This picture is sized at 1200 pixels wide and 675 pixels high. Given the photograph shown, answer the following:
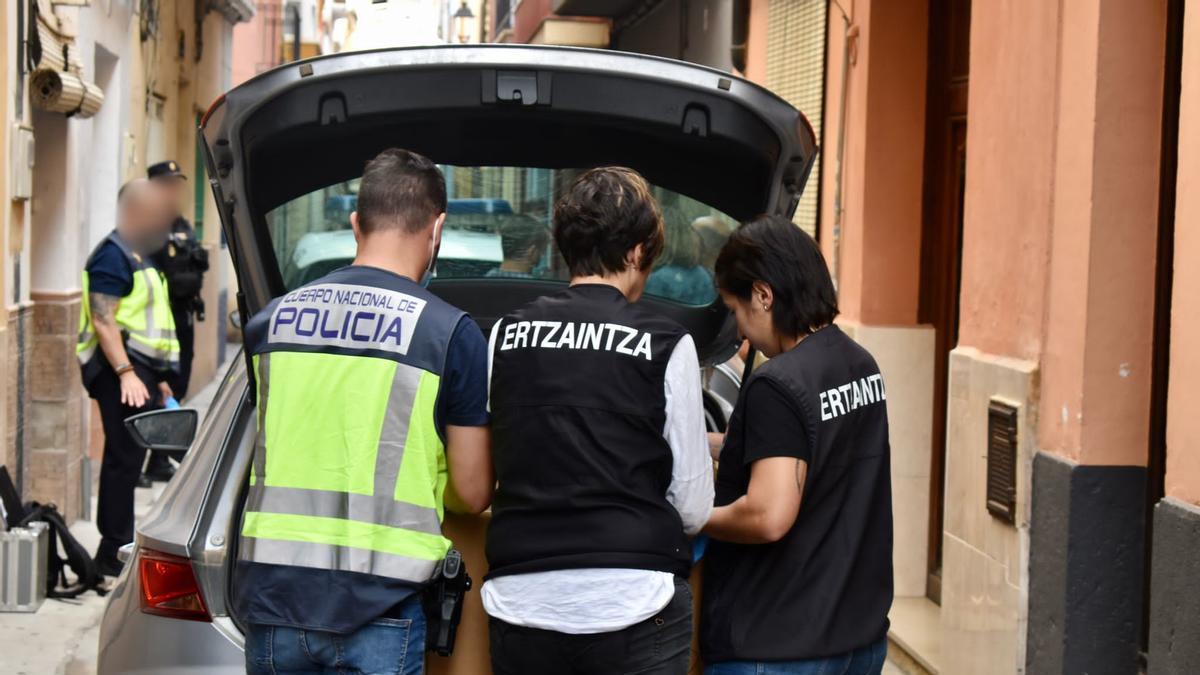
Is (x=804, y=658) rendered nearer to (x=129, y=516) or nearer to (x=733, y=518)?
(x=733, y=518)

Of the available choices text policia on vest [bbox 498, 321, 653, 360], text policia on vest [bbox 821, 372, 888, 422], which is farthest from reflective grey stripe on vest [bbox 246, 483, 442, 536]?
text policia on vest [bbox 821, 372, 888, 422]

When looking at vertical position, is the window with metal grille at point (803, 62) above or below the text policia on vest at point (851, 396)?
→ above

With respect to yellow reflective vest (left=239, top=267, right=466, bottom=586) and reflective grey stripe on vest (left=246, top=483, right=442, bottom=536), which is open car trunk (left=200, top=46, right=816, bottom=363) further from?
reflective grey stripe on vest (left=246, top=483, right=442, bottom=536)

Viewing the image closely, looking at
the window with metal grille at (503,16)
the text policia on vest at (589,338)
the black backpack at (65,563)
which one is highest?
the window with metal grille at (503,16)

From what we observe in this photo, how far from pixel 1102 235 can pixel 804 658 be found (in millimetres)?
2169

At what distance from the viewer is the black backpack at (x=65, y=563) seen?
6797mm

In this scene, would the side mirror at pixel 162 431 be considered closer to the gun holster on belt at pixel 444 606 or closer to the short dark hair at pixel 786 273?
the gun holster on belt at pixel 444 606

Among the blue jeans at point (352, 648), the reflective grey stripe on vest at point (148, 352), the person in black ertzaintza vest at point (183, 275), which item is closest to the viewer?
the blue jeans at point (352, 648)

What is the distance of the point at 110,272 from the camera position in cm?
729

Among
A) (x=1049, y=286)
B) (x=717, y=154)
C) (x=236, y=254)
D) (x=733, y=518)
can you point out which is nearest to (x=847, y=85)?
(x=1049, y=286)

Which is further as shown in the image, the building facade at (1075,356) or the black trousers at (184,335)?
the black trousers at (184,335)

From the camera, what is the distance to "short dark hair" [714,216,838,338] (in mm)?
3174

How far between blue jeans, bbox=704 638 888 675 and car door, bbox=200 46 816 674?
0.50 meters

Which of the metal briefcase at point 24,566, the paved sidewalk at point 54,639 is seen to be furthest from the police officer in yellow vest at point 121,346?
the metal briefcase at point 24,566
